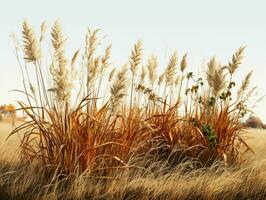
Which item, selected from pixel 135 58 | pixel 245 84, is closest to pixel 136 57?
pixel 135 58

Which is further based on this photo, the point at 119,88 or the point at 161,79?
the point at 161,79

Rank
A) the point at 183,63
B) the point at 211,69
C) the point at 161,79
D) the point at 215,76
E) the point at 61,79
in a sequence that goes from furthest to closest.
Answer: the point at 183,63 → the point at 161,79 → the point at 211,69 → the point at 215,76 → the point at 61,79

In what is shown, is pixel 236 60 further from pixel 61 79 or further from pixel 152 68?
pixel 61 79

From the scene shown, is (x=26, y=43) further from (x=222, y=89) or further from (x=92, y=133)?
(x=222, y=89)

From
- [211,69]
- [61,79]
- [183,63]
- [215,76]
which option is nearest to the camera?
[61,79]

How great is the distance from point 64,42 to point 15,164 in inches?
76.2

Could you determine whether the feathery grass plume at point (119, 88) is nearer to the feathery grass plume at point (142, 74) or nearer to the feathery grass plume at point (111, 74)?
the feathery grass plume at point (111, 74)

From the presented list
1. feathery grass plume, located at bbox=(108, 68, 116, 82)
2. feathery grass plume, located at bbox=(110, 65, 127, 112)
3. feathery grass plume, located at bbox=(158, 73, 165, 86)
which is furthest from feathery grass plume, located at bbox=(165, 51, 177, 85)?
feathery grass plume, located at bbox=(110, 65, 127, 112)

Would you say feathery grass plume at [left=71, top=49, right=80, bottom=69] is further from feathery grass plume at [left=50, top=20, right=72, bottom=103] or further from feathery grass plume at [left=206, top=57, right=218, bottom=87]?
feathery grass plume at [left=206, top=57, right=218, bottom=87]

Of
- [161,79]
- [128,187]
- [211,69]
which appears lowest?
[128,187]

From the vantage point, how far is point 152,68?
6730 mm

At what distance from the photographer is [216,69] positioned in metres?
6.82

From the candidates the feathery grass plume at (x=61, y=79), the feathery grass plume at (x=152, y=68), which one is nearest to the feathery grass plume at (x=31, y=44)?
the feathery grass plume at (x=61, y=79)

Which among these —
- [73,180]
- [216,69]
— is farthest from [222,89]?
[73,180]
